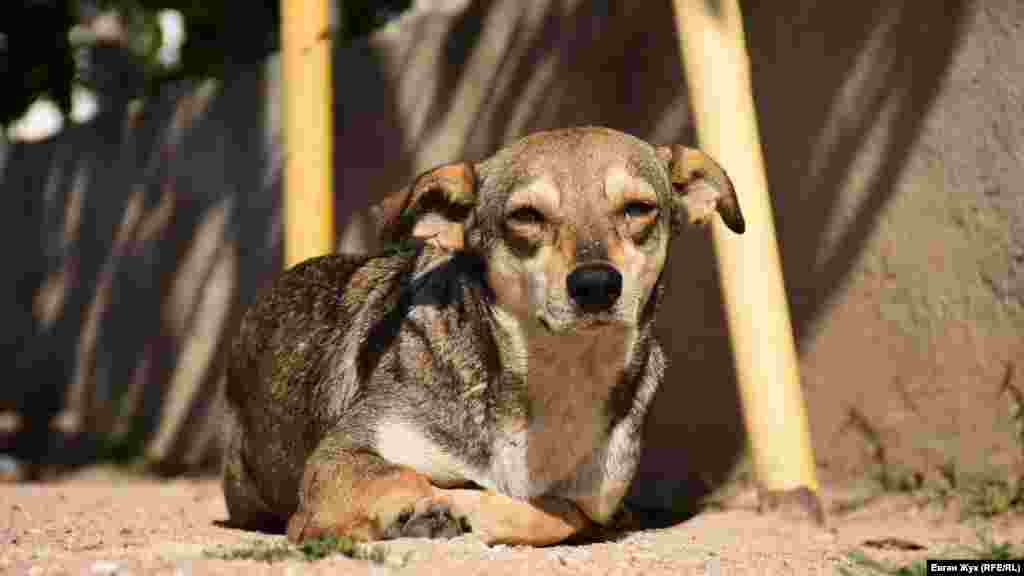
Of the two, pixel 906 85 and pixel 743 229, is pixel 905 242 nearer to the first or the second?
pixel 906 85

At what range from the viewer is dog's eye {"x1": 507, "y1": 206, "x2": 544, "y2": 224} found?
17.0 feet

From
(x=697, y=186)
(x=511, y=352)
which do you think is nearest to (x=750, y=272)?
(x=697, y=186)

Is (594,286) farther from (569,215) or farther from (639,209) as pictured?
(639,209)

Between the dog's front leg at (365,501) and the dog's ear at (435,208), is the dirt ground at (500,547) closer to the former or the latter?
the dog's front leg at (365,501)

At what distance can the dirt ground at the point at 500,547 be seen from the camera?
4.28 metres

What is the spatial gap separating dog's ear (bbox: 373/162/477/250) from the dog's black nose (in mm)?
856

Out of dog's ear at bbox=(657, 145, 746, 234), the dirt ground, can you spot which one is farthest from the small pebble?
dog's ear at bbox=(657, 145, 746, 234)

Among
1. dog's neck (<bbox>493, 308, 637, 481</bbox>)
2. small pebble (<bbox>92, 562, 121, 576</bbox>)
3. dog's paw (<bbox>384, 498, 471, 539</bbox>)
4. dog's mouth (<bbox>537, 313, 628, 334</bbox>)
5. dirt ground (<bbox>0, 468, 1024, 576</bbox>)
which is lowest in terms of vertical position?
dirt ground (<bbox>0, 468, 1024, 576</bbox>)

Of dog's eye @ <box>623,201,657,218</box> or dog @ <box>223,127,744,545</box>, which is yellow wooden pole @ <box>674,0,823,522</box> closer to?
dog @ <box>223,127,744,545</box>

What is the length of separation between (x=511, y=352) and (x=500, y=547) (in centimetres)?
71

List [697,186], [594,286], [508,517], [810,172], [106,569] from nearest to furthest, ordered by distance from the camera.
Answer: [106,569] < [594,286] < [508,517] < [697,186] < [810,172]

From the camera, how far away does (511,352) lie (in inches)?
210

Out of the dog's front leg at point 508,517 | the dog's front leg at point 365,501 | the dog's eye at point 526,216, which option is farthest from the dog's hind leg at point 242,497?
the dog's eye at point 526,216

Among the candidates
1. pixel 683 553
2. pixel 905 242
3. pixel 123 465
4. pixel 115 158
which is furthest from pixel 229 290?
pixel 683 553
